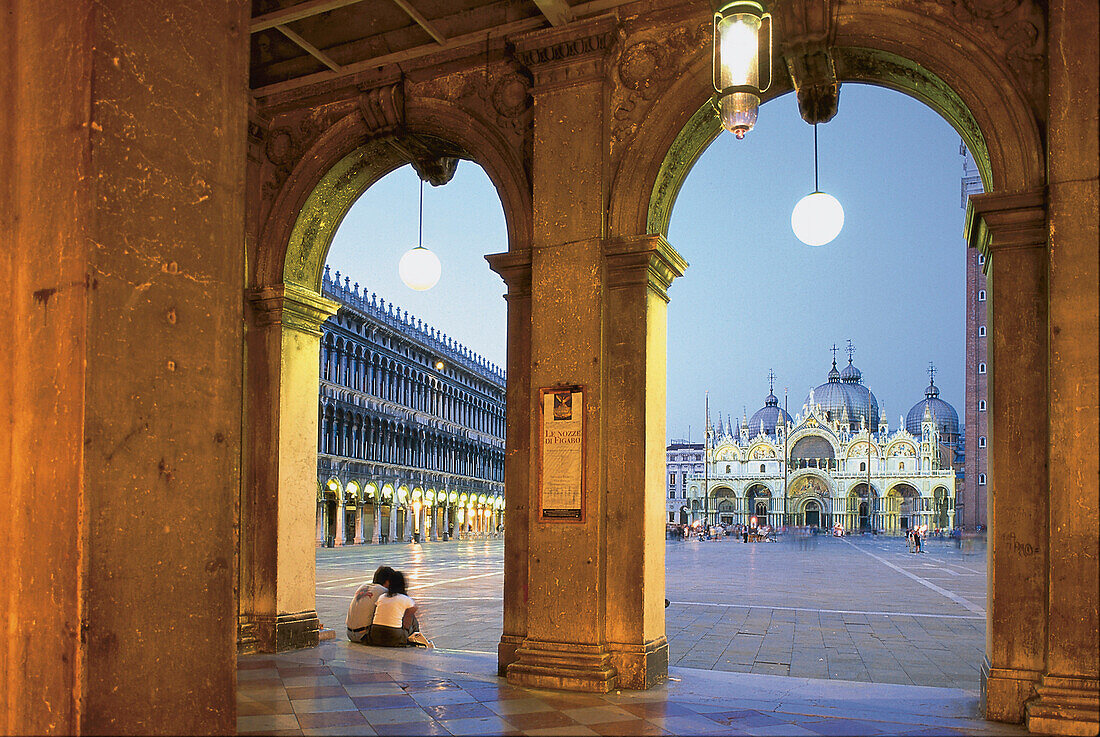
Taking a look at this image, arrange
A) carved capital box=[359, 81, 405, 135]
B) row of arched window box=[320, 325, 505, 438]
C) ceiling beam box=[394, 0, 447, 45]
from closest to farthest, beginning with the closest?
ceiling beam box=[394, 0, 447, 45]
carved capital box=[359, 81, 405, 135]
row of arched window box=[320, 325, 505, 438]

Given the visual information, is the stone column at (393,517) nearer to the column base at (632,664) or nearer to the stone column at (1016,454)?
the column base at (632,664)

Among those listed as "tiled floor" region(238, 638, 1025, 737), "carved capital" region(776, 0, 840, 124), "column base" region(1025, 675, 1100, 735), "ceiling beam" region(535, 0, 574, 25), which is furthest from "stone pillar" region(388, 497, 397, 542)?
"column base" region(1025, 675, 1100, 735)

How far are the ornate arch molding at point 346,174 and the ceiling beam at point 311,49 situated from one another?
437 millimetres

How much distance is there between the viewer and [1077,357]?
5.07 meters

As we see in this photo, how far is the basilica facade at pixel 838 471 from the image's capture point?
Answer: 97562mm

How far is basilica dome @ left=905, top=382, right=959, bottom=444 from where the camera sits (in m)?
115

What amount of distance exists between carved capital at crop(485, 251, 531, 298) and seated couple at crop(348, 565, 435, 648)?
3.09m

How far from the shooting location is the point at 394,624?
25.9 ft

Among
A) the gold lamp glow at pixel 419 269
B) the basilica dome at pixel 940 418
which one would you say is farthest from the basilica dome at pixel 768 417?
the gold lamp glow at pixel 419 269

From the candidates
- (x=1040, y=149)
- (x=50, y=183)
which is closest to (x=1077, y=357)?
(x=1040, y=149)

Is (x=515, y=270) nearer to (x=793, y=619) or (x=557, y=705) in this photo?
(x=557, y=705)

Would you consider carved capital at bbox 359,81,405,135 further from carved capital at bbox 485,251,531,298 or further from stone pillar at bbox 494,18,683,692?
carved capital at bbox 485,251,531,298

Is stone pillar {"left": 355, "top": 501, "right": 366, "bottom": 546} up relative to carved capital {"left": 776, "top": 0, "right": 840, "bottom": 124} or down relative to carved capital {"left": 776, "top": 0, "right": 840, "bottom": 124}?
down

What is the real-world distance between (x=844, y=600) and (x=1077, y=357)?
10695mm
